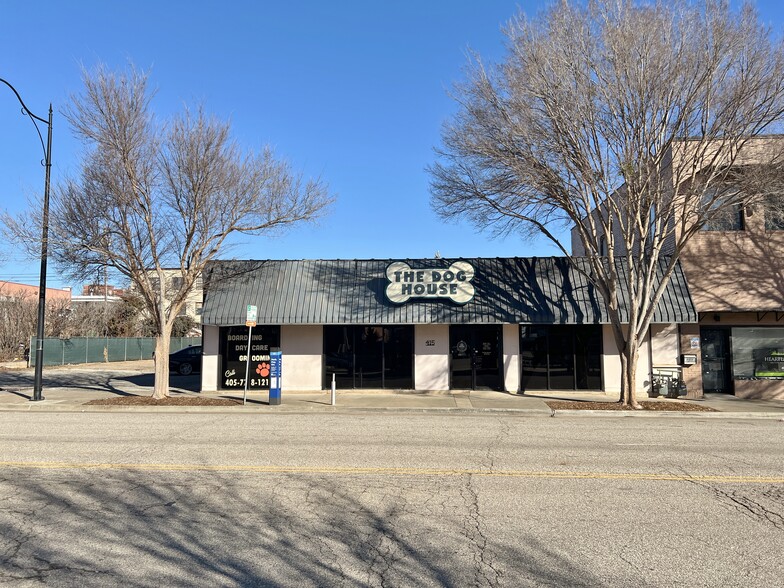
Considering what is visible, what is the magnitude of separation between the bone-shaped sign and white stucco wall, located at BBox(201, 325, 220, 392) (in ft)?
20.7

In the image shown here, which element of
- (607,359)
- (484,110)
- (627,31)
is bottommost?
(607,359)

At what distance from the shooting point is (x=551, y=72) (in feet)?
48.2

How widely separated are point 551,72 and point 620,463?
10.5 meters

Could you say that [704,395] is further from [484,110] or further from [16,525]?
[16,525]

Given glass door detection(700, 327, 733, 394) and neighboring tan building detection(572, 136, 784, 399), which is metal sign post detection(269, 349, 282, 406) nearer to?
neighboring tan building detection(572, 136, 784, 399)

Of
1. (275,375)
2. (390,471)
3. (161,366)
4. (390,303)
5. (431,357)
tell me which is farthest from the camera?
(431,357)

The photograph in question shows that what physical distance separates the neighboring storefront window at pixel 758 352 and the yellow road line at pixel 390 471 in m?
13.4

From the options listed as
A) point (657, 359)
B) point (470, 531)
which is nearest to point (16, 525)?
→ point (470, 531)

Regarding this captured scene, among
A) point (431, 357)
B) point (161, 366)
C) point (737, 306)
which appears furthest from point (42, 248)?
point (737, 306)

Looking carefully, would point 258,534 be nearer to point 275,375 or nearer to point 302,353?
point 275,375

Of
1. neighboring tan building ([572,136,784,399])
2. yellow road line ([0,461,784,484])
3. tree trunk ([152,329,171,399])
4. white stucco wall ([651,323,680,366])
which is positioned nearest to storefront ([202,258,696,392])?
white stucco wall ([651,323,680,366])

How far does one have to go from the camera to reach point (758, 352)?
19.1m

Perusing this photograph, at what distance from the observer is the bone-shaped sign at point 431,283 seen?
755 inches

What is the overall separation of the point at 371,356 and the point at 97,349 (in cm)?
2943
